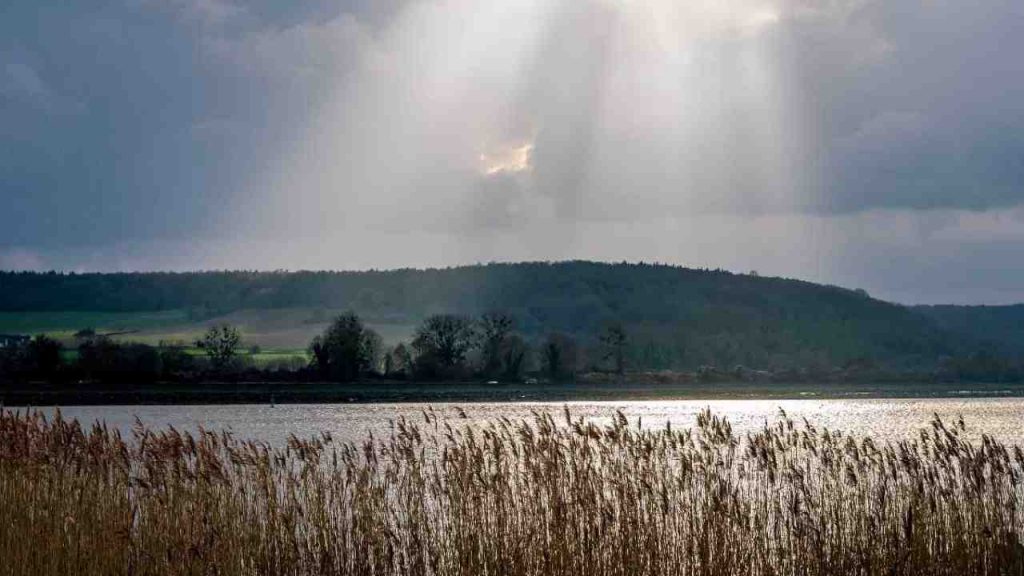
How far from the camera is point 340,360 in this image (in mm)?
135375

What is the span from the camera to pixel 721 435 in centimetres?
1769

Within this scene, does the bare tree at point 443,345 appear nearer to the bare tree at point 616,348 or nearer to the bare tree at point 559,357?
the bare tree at point 559,357

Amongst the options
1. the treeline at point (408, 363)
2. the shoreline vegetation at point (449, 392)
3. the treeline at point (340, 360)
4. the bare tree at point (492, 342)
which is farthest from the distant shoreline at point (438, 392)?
the bare tree at point (492, 342)

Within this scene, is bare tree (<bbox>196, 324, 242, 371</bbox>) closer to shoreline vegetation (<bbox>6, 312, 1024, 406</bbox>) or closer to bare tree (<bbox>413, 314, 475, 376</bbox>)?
shoreline vegetation (<bbox>6, 312, 1024, 406</bbox>)

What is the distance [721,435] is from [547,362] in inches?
5082

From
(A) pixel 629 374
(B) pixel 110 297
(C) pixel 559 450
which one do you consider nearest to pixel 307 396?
(A) pixel 629 374

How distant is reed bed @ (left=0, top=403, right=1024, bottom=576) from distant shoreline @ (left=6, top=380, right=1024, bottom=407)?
9518 cm

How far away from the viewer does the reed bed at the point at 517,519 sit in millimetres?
16969

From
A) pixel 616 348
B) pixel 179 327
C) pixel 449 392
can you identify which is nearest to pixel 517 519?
pixel 449 392

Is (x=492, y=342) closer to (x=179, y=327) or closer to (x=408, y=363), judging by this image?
(x=408, y=363)

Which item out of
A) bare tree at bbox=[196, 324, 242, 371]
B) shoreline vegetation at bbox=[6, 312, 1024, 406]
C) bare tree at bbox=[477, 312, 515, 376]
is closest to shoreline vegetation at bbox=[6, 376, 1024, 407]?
shoreline vegetation at bbox=[6, 312, 1024, 406]

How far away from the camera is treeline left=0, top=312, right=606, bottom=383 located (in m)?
129

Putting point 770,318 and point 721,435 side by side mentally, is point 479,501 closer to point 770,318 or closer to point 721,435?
point 721,435

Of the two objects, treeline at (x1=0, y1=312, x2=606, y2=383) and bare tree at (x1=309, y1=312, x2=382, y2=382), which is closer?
treeline at (x1=0, y1=312, x2=606, y2=383)
